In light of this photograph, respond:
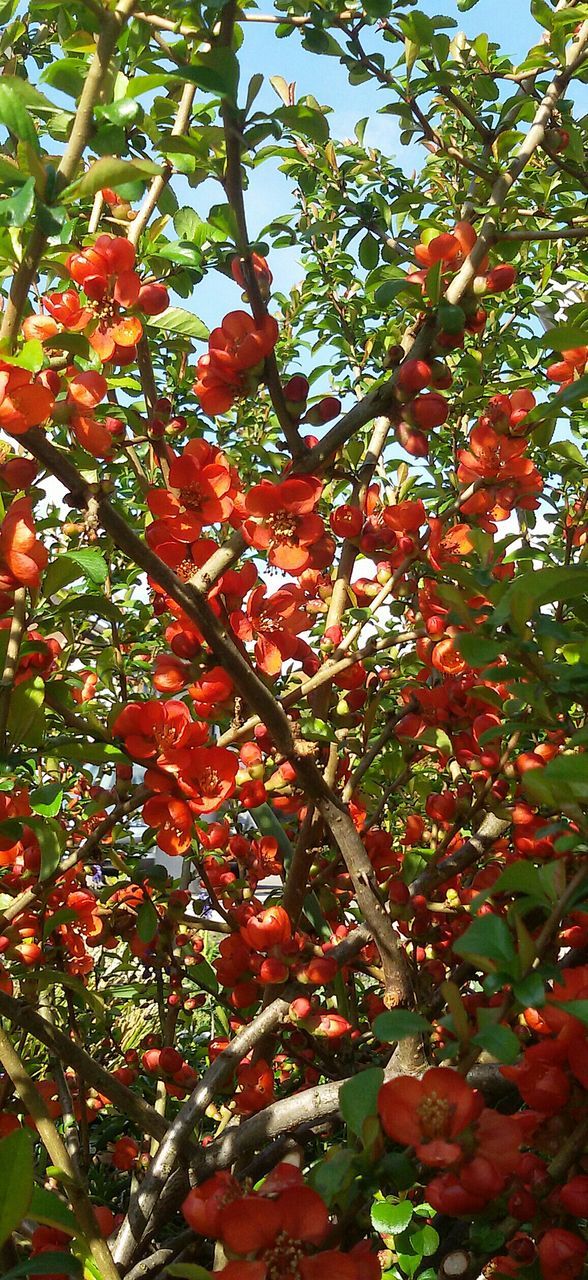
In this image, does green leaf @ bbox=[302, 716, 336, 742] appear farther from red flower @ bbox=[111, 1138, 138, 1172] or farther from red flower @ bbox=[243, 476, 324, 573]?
red flower @ bbox=[111, 1138, 138, 1172]

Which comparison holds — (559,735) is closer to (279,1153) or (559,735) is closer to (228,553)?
(228,553)

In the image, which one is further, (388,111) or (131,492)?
(131,492)

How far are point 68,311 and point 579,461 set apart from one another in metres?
0.79

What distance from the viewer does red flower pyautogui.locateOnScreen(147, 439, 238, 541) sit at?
1065 millimetres

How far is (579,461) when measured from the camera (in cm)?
141

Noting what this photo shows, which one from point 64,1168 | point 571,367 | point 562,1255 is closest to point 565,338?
point 571,367

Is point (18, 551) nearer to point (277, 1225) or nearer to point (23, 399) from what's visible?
point (23, 399)

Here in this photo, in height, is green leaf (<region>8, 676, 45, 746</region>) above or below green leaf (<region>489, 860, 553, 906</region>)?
above

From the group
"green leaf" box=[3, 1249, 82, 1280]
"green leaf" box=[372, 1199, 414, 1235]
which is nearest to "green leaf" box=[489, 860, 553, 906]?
"green leaf" box=[372, 1199, 414, 1235]

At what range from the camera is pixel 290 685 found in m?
1.59

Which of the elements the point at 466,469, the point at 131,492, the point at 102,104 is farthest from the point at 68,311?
the point at 131,492

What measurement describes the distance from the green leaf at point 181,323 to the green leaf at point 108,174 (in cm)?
37

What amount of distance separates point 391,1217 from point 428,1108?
14cm

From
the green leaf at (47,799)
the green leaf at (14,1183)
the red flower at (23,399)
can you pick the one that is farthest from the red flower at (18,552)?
the green leaf at (14,1183)
